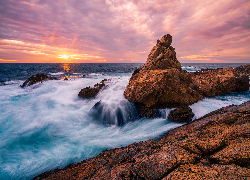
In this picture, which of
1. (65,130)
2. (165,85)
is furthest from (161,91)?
(65,130)

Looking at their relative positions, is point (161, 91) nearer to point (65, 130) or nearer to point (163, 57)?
point (163, 57)

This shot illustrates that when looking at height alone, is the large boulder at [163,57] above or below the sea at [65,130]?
above

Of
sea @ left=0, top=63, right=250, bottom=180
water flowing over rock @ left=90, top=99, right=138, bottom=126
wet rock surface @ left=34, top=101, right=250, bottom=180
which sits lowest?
sea @ left=0, top=63, right=250, bottom=180

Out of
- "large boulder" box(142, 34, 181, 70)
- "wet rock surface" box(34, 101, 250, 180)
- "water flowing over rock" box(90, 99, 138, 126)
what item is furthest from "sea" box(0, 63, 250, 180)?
"large boulder" box(142, 34, 181, 70)

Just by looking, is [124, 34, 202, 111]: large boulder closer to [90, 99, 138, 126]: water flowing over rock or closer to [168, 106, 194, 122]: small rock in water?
[90, 99, 138, 126]: water flowing over rock

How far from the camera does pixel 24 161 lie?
635cm

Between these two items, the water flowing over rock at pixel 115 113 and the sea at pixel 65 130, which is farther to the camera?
the water flowing over rock at pixel 115 113

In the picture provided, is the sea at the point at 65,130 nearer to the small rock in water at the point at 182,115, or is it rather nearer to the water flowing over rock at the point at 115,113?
the water flowing over rock at the point at 115,113

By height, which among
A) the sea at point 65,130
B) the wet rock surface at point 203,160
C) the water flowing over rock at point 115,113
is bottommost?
the sea at point 65,130

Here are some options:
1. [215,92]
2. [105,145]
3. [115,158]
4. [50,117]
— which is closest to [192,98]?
[215,92]

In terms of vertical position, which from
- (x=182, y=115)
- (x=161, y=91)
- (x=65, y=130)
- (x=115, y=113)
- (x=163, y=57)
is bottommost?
(x=65, y=130)

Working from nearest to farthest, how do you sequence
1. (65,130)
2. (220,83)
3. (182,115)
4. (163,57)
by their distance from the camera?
(182,115) < (65,130) < (163,57) < (220,83)

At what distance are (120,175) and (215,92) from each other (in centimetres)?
1520

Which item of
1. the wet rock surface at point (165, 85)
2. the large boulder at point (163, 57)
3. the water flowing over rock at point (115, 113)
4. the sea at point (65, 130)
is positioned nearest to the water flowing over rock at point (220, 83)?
the wet rock surface at point (165, 85)
